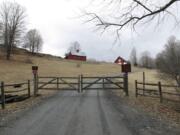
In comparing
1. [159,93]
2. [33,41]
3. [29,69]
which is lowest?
[159,93]

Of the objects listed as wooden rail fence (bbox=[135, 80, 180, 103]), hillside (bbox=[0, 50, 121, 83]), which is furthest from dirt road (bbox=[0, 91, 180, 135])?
hillside (bbox=[0, 50, 121, 83])

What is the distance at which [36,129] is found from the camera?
9891 millimetres

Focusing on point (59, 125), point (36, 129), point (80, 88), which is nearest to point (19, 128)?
point (36, 129)

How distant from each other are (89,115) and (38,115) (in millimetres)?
2042

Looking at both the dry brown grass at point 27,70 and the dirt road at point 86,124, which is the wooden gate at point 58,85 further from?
the dry brown grass at point 27,70

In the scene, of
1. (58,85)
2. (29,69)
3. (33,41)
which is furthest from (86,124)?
(33,41)

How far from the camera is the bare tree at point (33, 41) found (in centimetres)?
10285

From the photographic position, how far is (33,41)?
10519 centimetres

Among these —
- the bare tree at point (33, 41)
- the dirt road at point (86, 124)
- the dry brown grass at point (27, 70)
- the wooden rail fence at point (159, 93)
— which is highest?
the bare tree at point (33, 41)

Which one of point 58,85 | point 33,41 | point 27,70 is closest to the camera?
point 58,85

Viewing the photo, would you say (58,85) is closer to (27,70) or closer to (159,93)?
(159,93)

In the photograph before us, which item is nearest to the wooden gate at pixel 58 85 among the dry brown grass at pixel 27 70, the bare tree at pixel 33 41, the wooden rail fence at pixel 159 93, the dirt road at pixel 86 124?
the wooden rail fence at pixel 159 93

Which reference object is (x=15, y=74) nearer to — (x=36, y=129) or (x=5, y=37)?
(x=5, y=37)

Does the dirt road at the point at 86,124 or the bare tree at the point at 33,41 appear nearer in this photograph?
the dirt road at the point at 86,124
